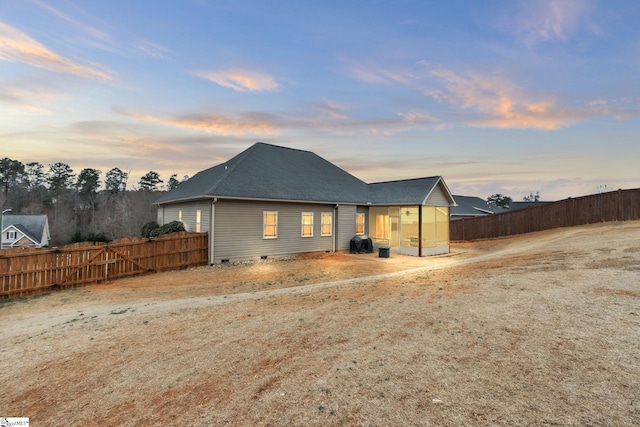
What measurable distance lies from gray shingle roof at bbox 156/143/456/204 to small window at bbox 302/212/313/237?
1.15 meters

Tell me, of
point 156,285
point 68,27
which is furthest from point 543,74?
point 68,27

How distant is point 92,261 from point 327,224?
13381mm

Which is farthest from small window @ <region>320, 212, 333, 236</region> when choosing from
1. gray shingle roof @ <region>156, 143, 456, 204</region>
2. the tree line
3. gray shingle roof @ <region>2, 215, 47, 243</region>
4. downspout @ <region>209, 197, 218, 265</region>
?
gray shingle roof @ <region>2, 215, 47, 243</region>

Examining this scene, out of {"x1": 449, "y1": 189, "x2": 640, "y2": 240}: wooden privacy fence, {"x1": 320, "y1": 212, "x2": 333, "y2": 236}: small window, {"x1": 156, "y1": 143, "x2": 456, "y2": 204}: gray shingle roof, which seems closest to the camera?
{"x1": 156, "y1": 143, "x2": 456, "y2": 204}: gray shingle roof

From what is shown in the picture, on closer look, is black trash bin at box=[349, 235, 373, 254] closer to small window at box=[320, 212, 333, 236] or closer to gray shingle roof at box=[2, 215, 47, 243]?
small window at box=[320, 212, 333, 236]

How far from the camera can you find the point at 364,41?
16.7 m

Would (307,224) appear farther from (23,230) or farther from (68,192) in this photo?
(68,192)

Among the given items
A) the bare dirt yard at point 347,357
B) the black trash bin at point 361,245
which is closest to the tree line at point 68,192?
the black trash bin at point 361,245

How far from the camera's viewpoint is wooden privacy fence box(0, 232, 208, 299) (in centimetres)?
1091

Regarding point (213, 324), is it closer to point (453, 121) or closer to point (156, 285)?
point (156, 285)

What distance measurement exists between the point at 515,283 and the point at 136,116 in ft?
78.2

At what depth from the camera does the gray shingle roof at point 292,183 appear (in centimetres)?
1758

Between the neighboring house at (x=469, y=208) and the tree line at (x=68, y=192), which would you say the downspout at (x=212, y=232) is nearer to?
the neighboring house at (x=469, y=208)

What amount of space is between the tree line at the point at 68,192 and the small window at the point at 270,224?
44.4 m
